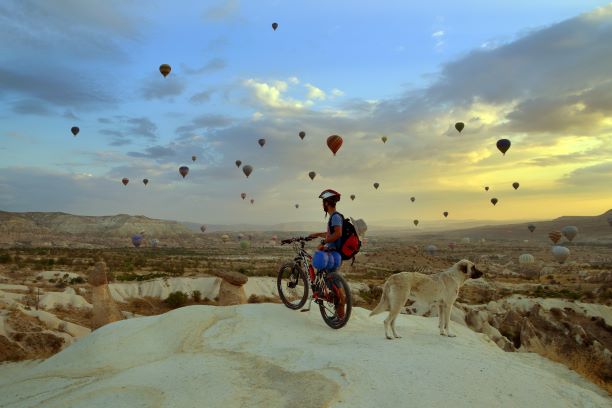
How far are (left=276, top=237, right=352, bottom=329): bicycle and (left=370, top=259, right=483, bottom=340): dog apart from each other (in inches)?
31.2

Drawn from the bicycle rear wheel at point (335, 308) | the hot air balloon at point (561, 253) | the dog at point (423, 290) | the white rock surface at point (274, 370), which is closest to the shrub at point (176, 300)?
the white rock surface at point (274, 370)

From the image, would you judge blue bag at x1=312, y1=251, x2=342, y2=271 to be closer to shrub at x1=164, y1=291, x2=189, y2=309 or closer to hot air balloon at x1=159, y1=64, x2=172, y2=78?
shrub at x1=164, y1=291, x2=189, y2=309

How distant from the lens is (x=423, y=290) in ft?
30.8

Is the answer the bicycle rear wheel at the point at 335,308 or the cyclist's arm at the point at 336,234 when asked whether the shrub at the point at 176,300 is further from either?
the cyclist's arm at the point at 336,234

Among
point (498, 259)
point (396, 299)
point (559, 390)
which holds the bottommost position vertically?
point (498, 259)

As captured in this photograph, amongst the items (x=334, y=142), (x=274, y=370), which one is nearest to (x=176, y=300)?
(x=334, y=142)

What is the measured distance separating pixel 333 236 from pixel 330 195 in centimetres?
93

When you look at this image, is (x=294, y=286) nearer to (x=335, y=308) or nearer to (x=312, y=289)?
(x=312, y=289)

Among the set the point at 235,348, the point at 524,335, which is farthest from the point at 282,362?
the point at 524,335

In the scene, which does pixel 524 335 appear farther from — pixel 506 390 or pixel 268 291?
pixel 268 291

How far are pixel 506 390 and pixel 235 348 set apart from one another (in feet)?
15.2

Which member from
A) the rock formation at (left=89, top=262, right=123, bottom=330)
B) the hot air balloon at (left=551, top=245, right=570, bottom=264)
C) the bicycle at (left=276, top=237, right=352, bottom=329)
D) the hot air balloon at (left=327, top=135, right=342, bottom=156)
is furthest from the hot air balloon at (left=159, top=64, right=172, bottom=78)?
the hot air balloon at (left=551, top=245, right=570, bottom=264)

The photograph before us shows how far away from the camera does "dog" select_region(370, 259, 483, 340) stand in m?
9.07

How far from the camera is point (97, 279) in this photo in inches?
749
